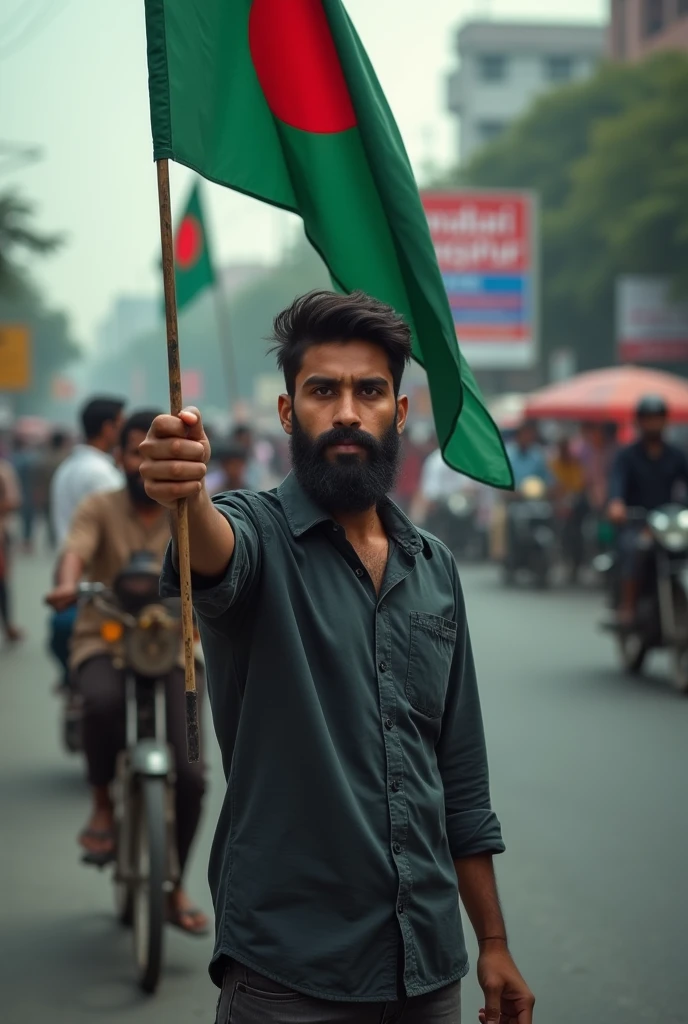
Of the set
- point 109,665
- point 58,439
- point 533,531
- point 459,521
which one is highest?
point 109,665

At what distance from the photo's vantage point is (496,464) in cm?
343

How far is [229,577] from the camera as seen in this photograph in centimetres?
250

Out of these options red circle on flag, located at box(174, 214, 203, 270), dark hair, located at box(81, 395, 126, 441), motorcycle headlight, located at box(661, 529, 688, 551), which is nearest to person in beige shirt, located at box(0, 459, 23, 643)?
dark hair, located at box(81, 395, 126, 441)

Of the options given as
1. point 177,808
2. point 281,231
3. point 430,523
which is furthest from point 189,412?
point 281,231

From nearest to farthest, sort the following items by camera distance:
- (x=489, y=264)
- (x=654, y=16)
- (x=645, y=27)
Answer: (x=489, y=264) → (x=654, y=16) → (x=645, y=27)

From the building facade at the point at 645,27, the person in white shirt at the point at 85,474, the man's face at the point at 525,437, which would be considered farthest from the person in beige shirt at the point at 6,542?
the building facade at the point at 645,27

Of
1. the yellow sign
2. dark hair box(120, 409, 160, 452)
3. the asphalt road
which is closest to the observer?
the asphalt road

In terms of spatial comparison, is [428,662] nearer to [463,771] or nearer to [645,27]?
[463,771]

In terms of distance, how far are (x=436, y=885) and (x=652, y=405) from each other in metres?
8.71

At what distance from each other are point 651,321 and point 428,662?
3528 cm

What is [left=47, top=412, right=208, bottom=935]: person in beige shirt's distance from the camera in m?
5.39

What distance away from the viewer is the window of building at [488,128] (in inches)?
3433

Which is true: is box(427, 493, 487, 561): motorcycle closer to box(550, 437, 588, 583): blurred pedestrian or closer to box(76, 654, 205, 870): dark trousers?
box(550, 437, 588, 583): blurred pedestrian

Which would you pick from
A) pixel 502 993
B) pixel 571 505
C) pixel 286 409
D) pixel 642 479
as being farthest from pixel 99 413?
pixel 571 505
